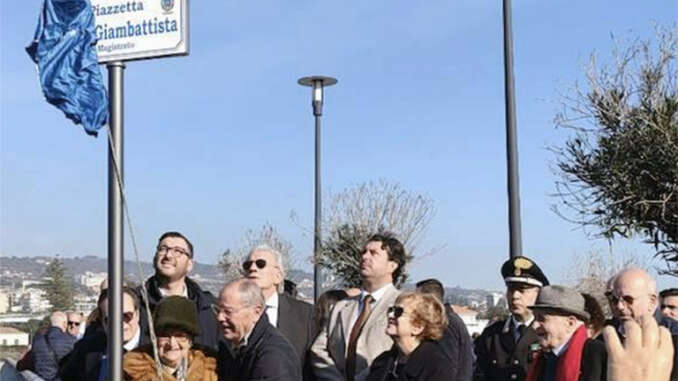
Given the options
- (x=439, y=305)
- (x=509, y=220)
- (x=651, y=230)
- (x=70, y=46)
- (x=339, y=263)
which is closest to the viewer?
(x=70, y=46)

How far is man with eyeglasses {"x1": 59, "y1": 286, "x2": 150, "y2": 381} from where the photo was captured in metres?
5.15

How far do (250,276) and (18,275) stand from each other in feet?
51.3

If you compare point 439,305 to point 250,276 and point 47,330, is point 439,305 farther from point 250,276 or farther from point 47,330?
point 47,330

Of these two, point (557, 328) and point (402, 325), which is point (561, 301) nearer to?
point (557, 328)

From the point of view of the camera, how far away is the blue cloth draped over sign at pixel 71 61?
3.39m

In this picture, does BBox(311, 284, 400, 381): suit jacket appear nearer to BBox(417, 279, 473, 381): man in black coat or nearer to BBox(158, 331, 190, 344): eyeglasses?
BBox(417, 279, 473, 381): man in black coat

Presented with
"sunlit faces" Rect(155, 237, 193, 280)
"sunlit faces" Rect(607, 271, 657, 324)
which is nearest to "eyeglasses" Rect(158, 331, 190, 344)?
"sunlit faces" Rect(155, 237, 193, 280)

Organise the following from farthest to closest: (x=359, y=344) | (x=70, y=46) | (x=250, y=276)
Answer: (x=250, y=276) → (x=359, y=344) → (x=70, y=46)

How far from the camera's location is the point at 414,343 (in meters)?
5.14

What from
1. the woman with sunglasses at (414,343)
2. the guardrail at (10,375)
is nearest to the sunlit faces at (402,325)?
the woman with sunglasses at (414,343)

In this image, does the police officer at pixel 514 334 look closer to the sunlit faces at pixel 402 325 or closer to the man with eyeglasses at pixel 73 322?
the sunlit faces at pixel 402 325

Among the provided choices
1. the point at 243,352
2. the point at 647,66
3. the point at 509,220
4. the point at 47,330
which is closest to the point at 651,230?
the point at 647,66

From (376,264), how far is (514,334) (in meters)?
1.15

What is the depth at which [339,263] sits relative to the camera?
22.2 metres
